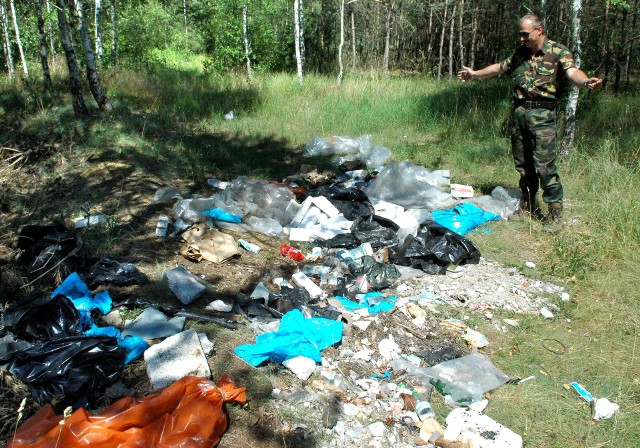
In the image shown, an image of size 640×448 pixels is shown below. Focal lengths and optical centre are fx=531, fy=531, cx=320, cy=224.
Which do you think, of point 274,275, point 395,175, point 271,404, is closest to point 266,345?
point 271,404

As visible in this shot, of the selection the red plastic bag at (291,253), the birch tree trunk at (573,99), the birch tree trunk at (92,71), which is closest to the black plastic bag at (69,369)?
the red plastic bag at (291,253)

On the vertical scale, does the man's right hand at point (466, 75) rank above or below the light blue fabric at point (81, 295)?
above

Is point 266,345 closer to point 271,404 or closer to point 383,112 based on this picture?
point 271,404

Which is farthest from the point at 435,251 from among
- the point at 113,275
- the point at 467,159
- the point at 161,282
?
the point at 467,159

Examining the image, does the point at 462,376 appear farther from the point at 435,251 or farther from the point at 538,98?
the point at 538,98

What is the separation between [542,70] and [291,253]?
278 centimetres

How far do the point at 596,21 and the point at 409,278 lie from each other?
12.0 m

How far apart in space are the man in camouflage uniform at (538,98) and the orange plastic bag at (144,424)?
3.77 meters

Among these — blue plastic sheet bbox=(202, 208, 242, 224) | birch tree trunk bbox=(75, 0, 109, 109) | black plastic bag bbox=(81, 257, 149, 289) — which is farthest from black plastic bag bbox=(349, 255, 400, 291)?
birch tree trunk bbox=(75, 0, 109, 109)

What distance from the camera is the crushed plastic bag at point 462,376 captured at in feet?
9.55

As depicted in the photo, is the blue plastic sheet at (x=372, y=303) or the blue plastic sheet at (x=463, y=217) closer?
the blue plastic sheet at (x=372, y=303)

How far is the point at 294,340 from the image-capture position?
3127 millimetres

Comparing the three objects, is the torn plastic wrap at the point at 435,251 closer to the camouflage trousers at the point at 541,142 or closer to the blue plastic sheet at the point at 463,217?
the blue plastic sheet at the point at 463,217

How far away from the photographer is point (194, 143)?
24.7ft
